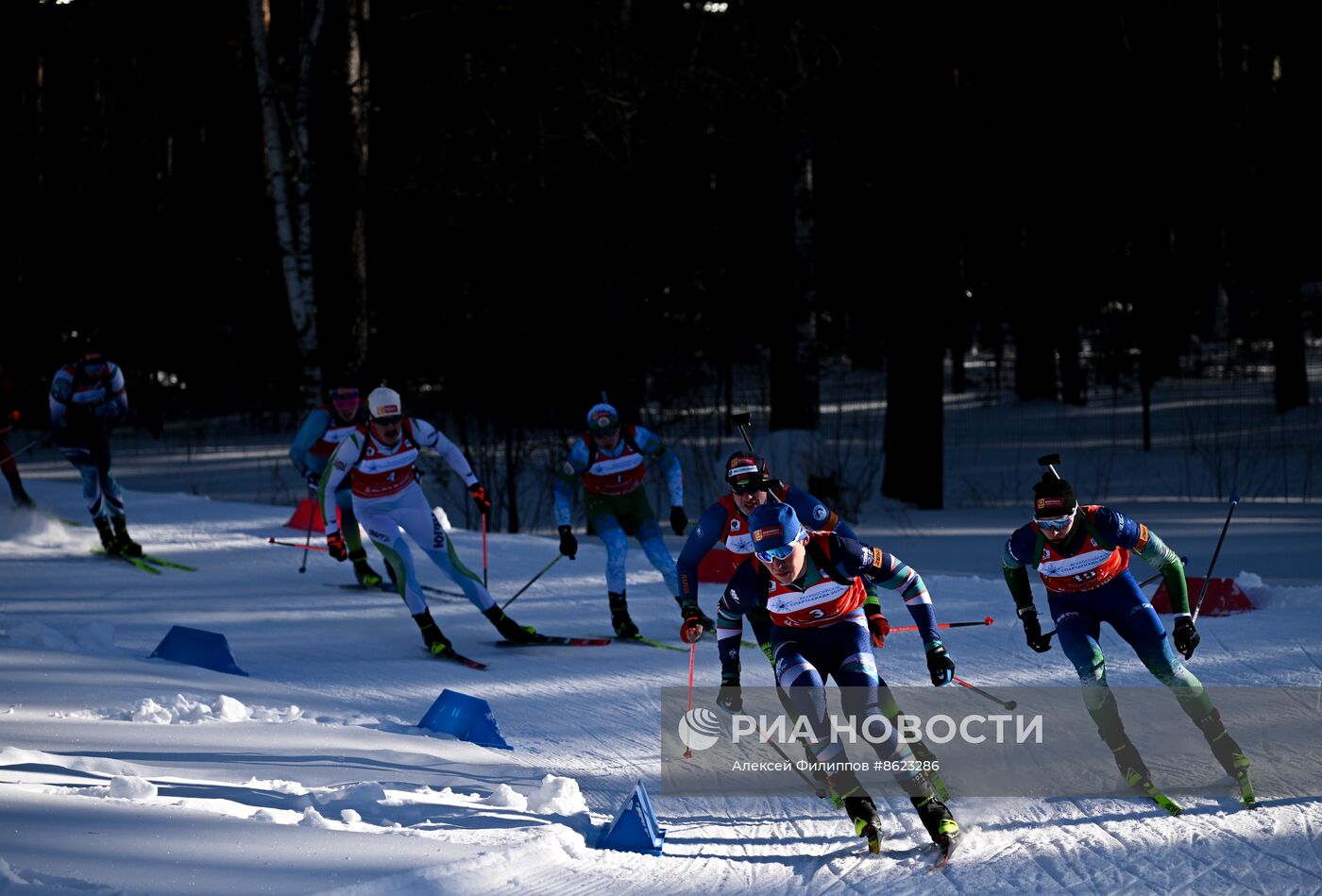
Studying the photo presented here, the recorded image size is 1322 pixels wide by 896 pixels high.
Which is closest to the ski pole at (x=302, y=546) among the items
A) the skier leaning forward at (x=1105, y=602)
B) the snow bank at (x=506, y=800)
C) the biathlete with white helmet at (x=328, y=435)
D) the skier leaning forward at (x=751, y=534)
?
the biathlete with white helmet at (x=328, y=435)

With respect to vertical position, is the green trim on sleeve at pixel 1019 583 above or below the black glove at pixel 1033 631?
above

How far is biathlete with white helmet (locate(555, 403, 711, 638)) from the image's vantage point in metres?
10.6

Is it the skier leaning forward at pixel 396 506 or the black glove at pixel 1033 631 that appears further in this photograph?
the skier leaning forward at pixel 396 506

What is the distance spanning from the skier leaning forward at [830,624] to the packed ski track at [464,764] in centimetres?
39

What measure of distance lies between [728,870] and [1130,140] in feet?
83.8

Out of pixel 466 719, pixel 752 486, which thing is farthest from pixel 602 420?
pixel 752 486

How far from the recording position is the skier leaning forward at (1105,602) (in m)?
6.49

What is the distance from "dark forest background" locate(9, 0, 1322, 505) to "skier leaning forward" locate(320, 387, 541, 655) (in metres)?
6.76

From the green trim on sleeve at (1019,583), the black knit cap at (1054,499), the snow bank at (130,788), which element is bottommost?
the snow bank at (130,788)

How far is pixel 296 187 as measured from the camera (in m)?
16.7

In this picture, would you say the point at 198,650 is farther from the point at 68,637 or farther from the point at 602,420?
the point at 602,420

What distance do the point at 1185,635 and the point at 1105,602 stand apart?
0.41 meters

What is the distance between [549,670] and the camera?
9.63 meters

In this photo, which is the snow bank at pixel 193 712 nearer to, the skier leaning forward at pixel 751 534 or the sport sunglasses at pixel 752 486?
the skier leaning forward at pixel 751 534
